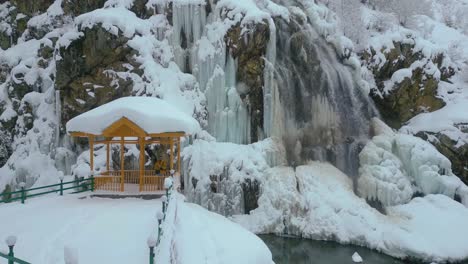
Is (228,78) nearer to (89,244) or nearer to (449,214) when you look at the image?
(449,214)

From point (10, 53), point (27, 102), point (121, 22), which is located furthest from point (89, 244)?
point (10, 53)

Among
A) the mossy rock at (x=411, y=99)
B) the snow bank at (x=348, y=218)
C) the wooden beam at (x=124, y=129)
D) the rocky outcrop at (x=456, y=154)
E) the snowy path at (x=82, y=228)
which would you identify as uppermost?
the mossy rock at (x=411, y=99)

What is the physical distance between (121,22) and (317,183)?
12.8 meters

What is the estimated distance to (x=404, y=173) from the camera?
67.1 feet

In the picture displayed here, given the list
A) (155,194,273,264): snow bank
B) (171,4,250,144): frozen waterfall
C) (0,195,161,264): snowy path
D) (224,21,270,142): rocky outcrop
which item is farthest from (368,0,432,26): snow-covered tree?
(0,195,161,264): snowy path

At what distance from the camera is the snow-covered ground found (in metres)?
7.77

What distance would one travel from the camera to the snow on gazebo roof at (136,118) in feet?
42.0

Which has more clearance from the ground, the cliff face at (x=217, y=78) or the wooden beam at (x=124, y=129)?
the cliff face at (x=217, y=78)

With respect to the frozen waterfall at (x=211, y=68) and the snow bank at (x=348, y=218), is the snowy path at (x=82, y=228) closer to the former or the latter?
the snow bank at (x=348, y=218)

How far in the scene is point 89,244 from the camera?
26.5ft

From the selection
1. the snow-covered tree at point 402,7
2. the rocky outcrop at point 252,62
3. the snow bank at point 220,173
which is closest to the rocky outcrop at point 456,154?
the snow bank at point 220,173

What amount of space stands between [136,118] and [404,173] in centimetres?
1378

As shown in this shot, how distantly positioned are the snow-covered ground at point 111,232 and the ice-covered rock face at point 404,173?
9.84 meters

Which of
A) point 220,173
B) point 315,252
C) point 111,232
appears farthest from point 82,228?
point 220,173
